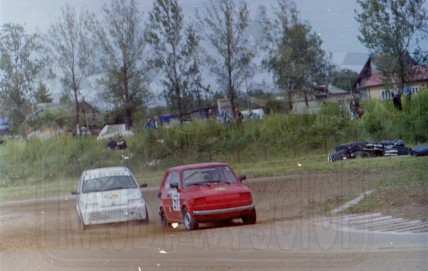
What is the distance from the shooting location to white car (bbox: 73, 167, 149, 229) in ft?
35.9

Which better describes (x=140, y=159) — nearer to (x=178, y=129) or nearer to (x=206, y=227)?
(x=178, y=129)

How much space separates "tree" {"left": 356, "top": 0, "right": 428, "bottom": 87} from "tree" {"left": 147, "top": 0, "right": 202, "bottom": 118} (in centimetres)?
275

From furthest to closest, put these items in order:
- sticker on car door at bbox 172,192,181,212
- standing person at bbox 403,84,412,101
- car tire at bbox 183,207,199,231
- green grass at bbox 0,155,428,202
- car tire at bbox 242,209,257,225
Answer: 1. standing person at bbox 403,84,412,101
2. green grass at bbox 0,155,428,202
3. sticker on car door at bbox 172,192,181,212
4. car tire at bbox 242,209,257,225
5. car tire at bbox 183,207,199,231

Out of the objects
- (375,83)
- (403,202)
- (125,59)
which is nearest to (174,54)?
(125,59)

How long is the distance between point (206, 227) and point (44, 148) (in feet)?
9.96

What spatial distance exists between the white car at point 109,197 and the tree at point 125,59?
94cm

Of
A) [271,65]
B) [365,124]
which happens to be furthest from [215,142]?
[365,124]

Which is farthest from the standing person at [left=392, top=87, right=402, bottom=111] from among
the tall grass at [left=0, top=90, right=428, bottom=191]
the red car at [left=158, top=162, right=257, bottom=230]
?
the red car at [left=158, top=162, right=257, bottom=230]

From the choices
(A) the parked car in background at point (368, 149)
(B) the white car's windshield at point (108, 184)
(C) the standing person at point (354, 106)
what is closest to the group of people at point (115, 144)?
(B) the white car's windshield at point (108, 184)

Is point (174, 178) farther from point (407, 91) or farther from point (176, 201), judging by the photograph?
point (407, 91)

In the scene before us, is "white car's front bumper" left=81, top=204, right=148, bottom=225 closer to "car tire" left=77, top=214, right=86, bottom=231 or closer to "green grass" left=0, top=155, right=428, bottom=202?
"car tire" left=77, top=214, right=86, bottom=231

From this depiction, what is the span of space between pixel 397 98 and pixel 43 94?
5.63 meters

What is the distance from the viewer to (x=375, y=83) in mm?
12750

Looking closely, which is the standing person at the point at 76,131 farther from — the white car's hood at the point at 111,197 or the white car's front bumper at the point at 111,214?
the white car's front bumper at the point at 111,214
